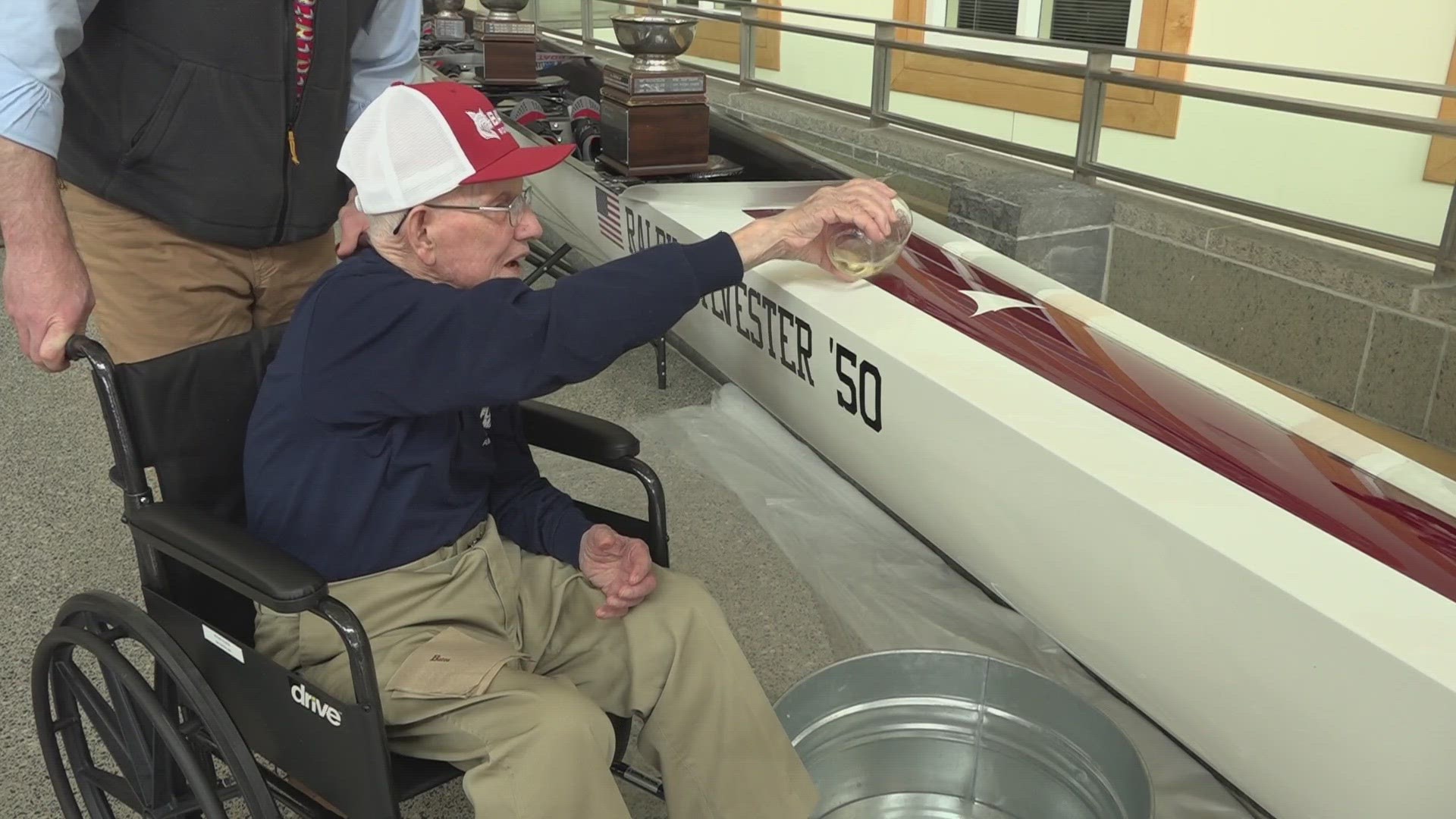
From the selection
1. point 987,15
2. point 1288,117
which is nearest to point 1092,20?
point 987,15

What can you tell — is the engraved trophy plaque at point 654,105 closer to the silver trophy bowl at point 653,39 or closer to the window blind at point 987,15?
the silver trophy bowl at point 653,39

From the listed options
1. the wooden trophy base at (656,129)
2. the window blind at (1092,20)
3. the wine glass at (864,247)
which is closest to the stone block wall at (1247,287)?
the wooden trophy base at (656,129)

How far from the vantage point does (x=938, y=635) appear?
6.57 ft

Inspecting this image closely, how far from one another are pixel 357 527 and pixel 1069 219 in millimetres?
2230

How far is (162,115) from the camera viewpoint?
60.2 inches

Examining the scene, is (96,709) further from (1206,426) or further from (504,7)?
(504,7)

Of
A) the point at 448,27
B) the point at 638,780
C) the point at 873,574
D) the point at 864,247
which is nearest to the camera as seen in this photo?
the point at 638,780

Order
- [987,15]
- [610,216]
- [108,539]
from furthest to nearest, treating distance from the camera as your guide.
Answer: [987,15], [610,216], [108,539]

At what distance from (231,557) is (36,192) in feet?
1.95

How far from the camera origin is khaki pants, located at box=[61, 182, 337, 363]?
159cm

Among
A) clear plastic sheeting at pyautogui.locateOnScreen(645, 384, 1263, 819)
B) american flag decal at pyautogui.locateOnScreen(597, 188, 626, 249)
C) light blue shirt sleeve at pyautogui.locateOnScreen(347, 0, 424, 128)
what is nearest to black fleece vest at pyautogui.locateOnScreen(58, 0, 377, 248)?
light blue shirt sleeve at pyautogui.locateOnScreen(347, 0, 424, 128)

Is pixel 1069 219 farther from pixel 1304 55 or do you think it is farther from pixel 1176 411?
pixel 1304 55

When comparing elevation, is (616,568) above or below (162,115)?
below

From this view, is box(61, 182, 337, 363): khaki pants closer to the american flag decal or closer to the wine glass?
the wine glass
